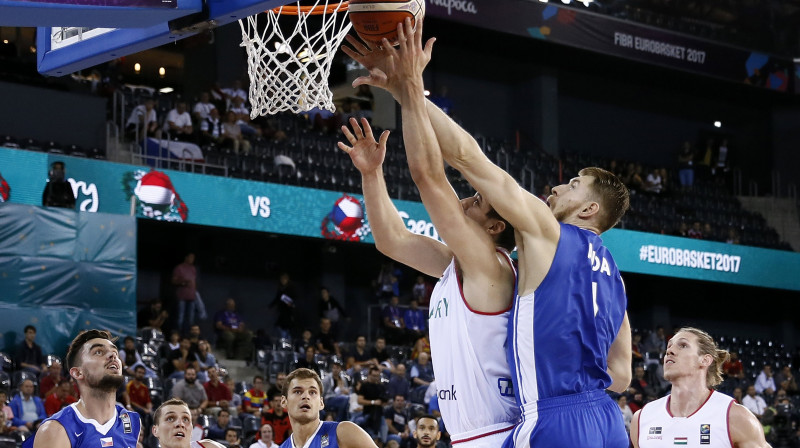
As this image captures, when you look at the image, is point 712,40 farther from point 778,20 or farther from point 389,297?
point 389,297

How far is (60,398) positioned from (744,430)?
7.46 metres

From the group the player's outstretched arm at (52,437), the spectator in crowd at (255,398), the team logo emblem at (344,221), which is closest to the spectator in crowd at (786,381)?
the team logo emblem at (344,221)

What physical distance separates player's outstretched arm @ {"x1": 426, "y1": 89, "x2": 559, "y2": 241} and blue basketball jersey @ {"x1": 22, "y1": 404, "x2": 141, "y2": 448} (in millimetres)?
3084

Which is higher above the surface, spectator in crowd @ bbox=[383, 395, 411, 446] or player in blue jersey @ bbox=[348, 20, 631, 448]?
player in blue jersey @ bbox=[348, 20, 631, 448]

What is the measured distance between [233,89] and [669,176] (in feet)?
35.6

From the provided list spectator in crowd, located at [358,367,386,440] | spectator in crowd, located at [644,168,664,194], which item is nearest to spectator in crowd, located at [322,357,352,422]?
spectator in crowd, located at [358,367,386,440]

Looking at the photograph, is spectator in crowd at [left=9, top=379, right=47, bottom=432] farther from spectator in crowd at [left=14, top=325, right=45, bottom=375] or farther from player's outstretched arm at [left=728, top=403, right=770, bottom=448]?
player's outstretched arm at [left=728, top=403, right=770, bottom=448]

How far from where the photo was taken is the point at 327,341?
1639cm

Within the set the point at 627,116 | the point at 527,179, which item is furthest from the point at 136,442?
the point at 627,116

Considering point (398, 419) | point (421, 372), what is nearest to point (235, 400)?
point (398, 419)

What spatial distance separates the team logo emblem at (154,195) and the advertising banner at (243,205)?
1cm

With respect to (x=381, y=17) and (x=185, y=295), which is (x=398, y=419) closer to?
(x=185, y=295)

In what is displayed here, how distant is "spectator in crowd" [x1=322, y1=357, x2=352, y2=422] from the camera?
1295cm

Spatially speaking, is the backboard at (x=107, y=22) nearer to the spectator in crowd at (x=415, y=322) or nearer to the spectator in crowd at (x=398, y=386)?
the spectator in crowd at (x=398, y=386)
